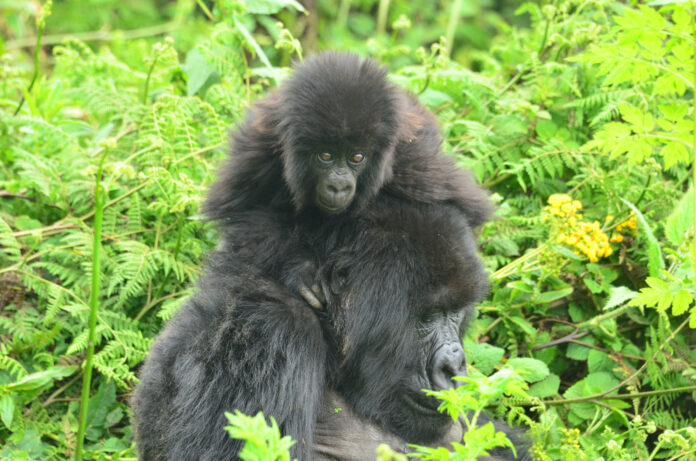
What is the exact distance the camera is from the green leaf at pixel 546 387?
141 inches

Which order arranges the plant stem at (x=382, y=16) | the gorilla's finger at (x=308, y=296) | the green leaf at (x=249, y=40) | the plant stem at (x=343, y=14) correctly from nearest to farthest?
the gorilla's finger at (x=308, y=296) → the green leaf at (x=249, y=40) → the plant stem at (x=382, y=16) → the plant stem at (x=343, y=14)

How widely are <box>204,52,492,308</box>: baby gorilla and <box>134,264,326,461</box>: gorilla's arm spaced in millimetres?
128

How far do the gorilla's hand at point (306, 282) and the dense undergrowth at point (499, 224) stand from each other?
2.24ft

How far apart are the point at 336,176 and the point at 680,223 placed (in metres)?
1.55

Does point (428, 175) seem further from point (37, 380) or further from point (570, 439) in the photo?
point (37, 380)

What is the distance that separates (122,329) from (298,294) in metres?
1.21

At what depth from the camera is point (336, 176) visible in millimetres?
2943

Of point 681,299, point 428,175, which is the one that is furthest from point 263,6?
point 681,299

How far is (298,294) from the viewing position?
A: 291cm

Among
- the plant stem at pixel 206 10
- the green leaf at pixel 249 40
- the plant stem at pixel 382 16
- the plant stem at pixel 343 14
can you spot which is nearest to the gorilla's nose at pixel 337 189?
the green leaf at pixel 249 40

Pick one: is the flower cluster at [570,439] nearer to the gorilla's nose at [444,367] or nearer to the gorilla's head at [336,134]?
the gorilla's nose at [444,367]

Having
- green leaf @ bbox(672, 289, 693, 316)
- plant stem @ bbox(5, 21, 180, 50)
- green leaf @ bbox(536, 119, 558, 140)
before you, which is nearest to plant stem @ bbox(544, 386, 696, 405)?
green leaf @ bbox(672, 289, 693, 316)

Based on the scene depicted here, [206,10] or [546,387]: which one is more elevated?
[206,10]

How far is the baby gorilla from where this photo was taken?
294cm
